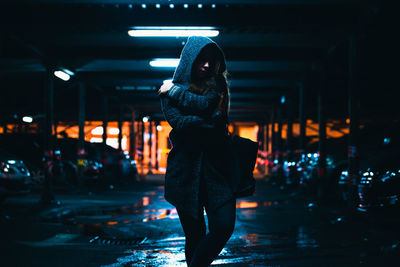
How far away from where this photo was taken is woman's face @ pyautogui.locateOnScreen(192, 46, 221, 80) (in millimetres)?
A: 3391

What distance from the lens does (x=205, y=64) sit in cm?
340

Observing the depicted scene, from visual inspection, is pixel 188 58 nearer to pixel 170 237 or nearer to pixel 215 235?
pixel 215 235

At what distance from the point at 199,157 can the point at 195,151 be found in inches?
1.7

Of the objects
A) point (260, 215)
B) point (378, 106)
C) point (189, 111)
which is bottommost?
point (260, 215)

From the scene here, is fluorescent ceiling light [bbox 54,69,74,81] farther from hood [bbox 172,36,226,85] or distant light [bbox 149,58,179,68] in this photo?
hood [bbox 172,36,226,85]

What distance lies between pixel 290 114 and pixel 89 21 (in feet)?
42.1

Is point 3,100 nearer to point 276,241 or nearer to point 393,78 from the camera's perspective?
point 393,78

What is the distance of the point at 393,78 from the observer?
2280 centimetres

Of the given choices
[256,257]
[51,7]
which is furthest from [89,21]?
[256,257]

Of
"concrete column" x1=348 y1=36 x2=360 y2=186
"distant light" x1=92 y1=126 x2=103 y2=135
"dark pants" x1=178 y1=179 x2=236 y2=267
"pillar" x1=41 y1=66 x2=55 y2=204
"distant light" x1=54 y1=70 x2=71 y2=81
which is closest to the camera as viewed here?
"dark pants" x1=178 y1=179 x2=236 y2=267

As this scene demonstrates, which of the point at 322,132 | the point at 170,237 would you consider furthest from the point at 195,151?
the point at 322,132

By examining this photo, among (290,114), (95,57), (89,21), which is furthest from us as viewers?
(290,114)

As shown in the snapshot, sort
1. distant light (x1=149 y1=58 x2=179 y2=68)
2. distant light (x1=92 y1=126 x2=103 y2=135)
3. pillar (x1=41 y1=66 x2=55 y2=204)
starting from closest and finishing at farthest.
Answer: pillar (x1=41 y1=66 x2=55 y2=204) < distant light (x1=149 y1=58 x2=179 y2=68) < distant light (x1=92 y1=126 x2=103 y2=135)

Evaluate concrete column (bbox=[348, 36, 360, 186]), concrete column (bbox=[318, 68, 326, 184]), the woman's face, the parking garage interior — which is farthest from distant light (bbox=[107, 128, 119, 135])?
the woman's face
